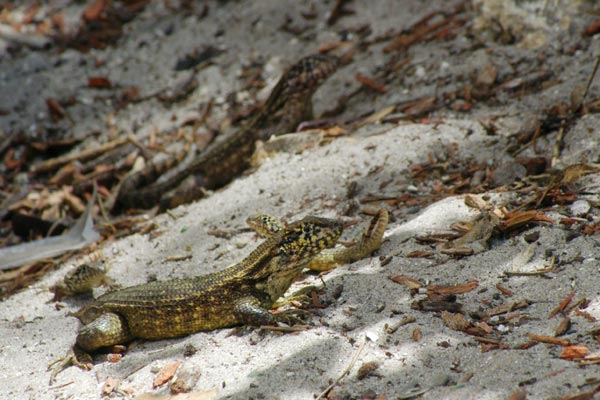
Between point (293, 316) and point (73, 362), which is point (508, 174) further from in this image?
point (73, 362)

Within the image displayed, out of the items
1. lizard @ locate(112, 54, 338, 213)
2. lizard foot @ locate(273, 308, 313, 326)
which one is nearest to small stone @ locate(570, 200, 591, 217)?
lizard foot @ locate(273, 308, 313, 326)

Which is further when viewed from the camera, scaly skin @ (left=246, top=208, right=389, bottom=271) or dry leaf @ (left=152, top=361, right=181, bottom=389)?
scaly skin @ (left=246, top=208, right=389, bottom=271)

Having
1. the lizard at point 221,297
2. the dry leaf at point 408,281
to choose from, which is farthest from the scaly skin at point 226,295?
the dry leaf at point 408,281

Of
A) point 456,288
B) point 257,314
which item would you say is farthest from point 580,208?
point 257,314

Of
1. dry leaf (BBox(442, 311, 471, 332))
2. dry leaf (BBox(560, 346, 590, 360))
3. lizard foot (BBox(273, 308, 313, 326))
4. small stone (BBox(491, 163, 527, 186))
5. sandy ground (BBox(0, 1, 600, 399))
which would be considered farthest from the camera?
small stone (BBox(491, 163, 527, 186))

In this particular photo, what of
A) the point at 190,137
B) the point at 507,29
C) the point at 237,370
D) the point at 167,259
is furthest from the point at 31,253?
the point at 507,29

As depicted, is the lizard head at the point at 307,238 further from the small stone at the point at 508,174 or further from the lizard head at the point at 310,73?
the lizard head at the point at 310,73

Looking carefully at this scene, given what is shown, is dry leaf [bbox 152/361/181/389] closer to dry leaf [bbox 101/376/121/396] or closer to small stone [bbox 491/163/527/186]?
dry leaf [bbox 101/376/121/396]
